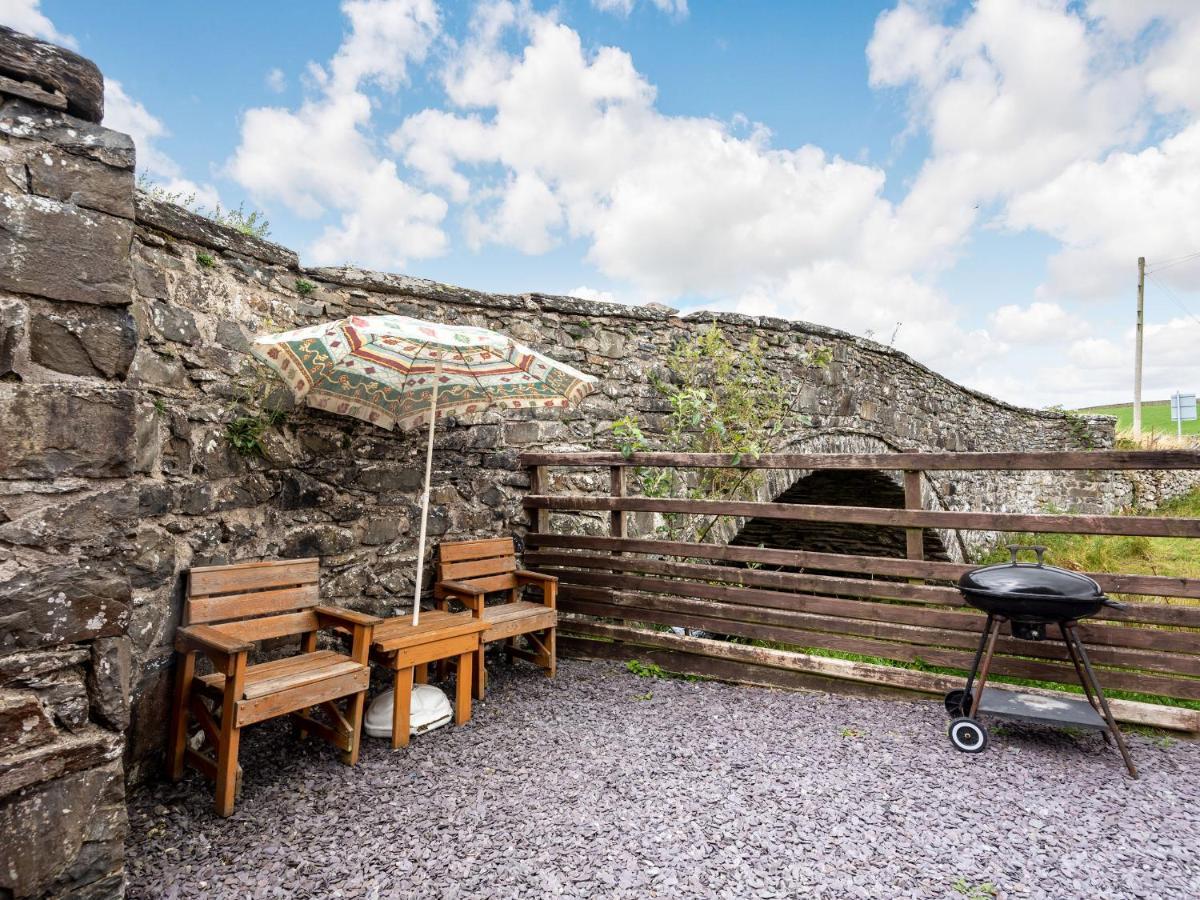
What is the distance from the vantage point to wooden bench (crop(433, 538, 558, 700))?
369 cm

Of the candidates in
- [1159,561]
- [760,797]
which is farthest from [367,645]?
[1159,561]

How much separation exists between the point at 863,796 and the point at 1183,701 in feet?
7.04

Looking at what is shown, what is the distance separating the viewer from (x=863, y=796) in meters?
2.50

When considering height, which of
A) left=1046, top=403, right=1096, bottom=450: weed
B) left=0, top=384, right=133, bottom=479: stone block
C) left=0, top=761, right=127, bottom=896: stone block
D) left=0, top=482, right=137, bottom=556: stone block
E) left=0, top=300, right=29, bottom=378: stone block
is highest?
left=1046, top=403, right=1096, bottom=450: weed

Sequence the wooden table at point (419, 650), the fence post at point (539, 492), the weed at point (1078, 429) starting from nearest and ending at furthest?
the wooden table at point (419, 650) → the fence post at point (539, 492) → the weed at point (1078, 429)

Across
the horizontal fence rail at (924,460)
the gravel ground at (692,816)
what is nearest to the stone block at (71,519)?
the gravel ground at (692,816)

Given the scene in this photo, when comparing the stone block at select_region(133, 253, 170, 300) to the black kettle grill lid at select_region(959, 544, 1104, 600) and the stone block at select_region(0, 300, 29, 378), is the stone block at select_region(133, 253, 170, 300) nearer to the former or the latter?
the stone block at select_region(0, 300, 29, 378)

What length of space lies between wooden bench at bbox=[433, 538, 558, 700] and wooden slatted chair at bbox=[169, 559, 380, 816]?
2.69 feet

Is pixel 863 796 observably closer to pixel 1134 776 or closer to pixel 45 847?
pixel 1134 776

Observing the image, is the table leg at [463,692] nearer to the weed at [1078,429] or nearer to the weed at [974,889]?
the weed at [974,889]

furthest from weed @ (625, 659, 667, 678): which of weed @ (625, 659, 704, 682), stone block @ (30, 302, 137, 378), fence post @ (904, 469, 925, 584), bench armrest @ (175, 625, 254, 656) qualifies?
stone block @ (30, 302, 137, 378)

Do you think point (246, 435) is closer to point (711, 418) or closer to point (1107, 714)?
point (711, 418)

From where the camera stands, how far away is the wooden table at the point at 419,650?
3.05 metres

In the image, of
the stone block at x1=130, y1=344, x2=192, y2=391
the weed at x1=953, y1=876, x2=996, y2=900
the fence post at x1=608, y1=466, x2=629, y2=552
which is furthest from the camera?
the fence post at x1=608, y1=466, x2=629, y2=552
